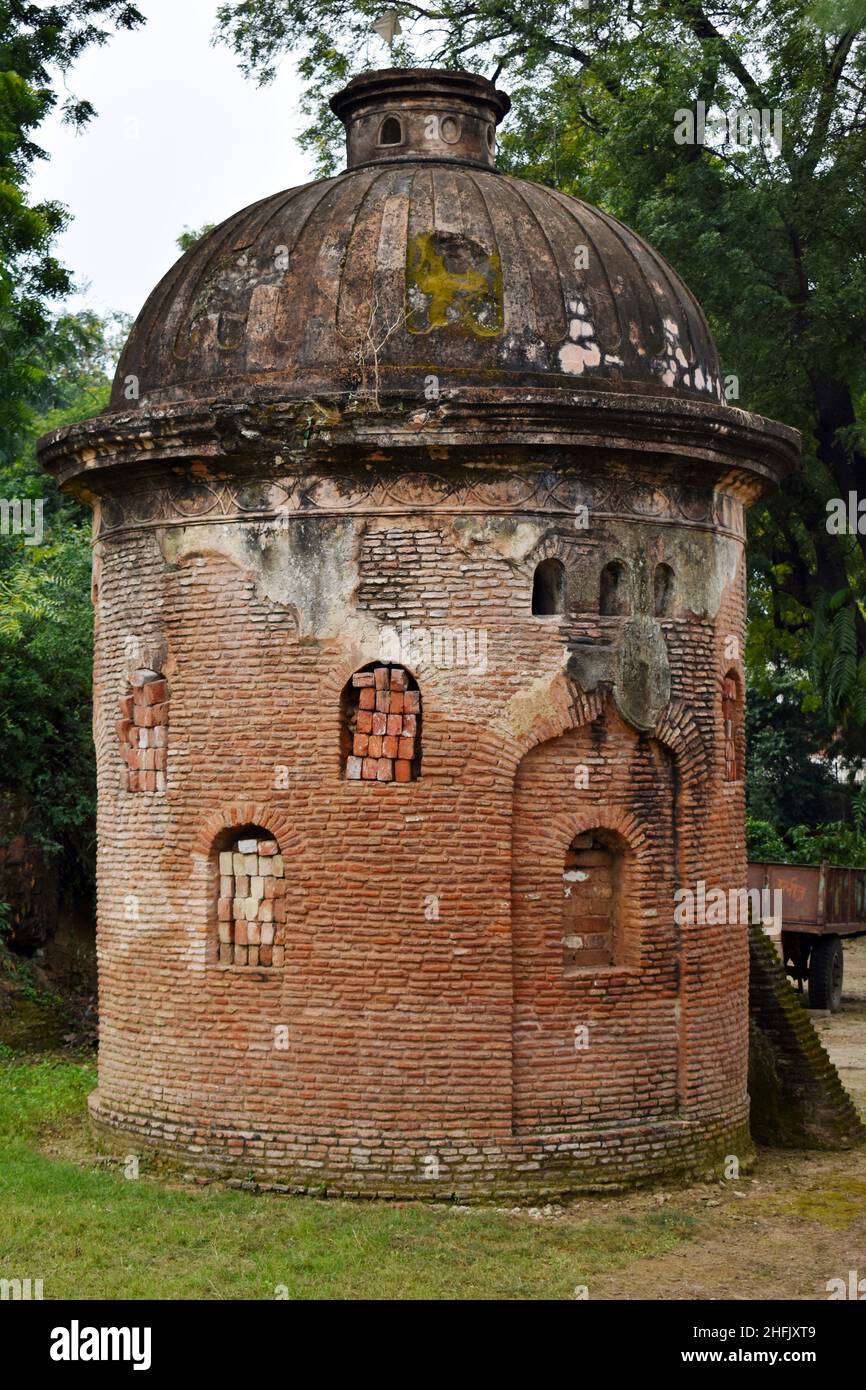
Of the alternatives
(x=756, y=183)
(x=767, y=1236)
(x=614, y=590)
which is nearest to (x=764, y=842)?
(x=756, y=183)

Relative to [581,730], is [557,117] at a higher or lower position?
higher

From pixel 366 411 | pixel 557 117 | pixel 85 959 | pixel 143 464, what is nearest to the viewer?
pixel 366 411

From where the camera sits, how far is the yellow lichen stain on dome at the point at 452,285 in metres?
10.8

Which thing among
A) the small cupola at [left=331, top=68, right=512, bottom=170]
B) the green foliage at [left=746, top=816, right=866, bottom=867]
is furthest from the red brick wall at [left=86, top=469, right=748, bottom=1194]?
the green foliage at [left=746, top=816, right=866, bottom=867]

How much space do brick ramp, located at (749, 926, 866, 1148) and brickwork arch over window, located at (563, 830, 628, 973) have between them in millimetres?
2346

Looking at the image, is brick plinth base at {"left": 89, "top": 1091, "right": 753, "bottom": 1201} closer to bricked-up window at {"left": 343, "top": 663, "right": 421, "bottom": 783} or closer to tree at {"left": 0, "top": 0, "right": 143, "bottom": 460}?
bricked-up window at {"left": 343, "top": 663, "right": 421, "bottom": 783}

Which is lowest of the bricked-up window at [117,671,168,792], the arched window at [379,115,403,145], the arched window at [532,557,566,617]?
the bricked-up window at [117,671,168,792]

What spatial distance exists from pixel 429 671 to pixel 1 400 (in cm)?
927

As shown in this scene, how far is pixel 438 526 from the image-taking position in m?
10.7

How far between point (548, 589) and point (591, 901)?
2121mm

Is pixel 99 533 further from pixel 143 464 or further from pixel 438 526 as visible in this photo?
pixel 438 526

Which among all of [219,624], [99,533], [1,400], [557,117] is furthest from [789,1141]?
[557,117]

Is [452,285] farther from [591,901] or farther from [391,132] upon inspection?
[591,901]

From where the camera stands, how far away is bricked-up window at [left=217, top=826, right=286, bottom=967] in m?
10.9
